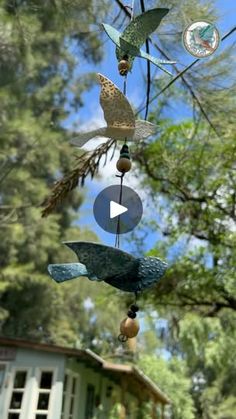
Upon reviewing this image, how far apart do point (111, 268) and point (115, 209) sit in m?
0.11

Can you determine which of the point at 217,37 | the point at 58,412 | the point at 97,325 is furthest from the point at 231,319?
the point at 97,325

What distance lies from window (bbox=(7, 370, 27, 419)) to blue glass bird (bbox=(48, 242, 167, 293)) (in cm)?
365

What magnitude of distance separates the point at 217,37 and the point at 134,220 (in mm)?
375

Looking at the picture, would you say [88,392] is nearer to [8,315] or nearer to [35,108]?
[8,315]

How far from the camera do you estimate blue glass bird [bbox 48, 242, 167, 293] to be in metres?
0.64

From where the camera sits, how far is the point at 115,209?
73 centimetres

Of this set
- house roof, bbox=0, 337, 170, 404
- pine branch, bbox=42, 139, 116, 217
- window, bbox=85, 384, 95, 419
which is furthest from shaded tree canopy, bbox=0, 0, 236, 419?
window, bbox=85, 384, 95, 419

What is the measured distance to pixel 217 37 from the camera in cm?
82

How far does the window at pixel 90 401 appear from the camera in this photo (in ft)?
15.7

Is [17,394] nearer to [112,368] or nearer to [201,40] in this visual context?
[112,368]

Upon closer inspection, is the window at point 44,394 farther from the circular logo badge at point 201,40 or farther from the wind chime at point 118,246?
the circular logo badge at point 201,40

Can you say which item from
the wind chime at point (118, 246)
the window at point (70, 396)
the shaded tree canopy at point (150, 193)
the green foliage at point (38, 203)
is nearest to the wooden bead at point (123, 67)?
the wind chime at point (118, 246)

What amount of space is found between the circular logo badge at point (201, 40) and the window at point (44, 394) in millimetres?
3732

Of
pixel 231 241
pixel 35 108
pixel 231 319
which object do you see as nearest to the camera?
pixel 231 241
